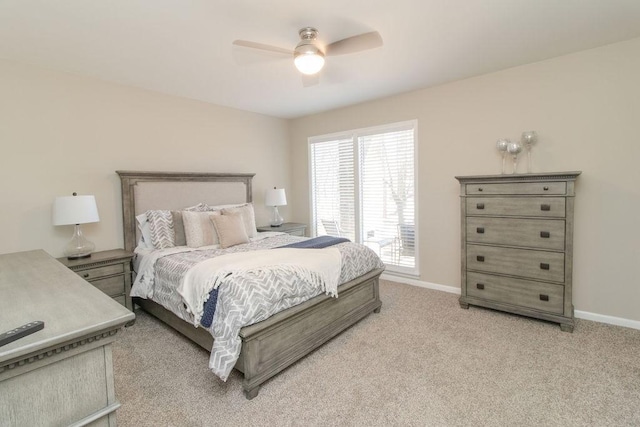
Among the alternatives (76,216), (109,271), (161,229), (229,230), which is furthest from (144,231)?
(229,230)

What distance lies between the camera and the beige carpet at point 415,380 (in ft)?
6.01

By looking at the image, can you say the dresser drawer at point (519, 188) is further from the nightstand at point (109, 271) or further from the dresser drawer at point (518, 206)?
the nightstand at point (109, 271)

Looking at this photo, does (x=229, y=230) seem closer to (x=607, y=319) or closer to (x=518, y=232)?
(x=518, y=232)

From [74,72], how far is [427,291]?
4.62 metres

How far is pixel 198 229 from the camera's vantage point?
334 cm

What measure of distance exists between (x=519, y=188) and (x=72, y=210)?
4229 mm

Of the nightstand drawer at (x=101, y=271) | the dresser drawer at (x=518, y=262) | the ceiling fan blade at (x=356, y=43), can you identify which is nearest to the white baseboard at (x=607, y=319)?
the dresser drawer at (x=518, y=262)

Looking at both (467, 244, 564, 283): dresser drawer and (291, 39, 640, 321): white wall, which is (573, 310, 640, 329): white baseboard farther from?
(467, 244, 564, 283): dresser drawer

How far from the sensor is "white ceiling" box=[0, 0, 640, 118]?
6.91ft

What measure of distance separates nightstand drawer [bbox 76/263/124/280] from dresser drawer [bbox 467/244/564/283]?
11.9 ft

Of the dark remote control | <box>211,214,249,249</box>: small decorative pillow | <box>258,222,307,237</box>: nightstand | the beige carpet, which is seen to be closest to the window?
<box>258,222,307,237</box>: nightstand

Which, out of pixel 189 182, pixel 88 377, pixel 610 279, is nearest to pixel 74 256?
pixel 189 182

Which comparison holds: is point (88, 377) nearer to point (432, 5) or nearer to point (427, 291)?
point (432, 5)

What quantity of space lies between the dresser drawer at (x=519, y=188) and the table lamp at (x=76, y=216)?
3799 millimetres
